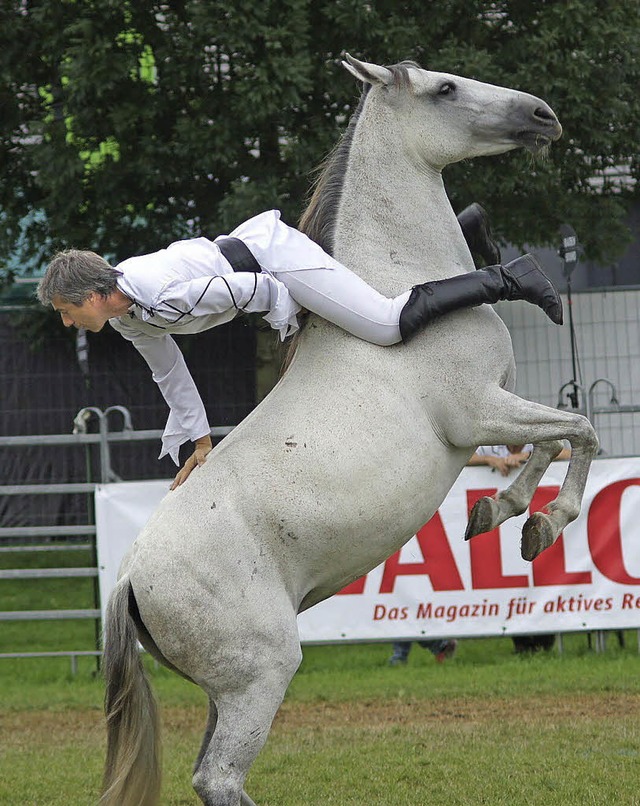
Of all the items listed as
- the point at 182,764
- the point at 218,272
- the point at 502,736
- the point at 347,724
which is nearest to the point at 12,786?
the point at 182,764

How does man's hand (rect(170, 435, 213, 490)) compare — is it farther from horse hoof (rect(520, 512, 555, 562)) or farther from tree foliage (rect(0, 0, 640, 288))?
tree foliage (rect(0, 0, 640, 288))

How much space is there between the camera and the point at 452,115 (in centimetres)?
432

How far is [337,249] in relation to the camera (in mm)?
4293

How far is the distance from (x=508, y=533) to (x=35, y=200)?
6.91 metres

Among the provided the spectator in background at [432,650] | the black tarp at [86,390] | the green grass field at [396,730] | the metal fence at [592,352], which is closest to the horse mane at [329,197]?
the green grass field at [396,730]

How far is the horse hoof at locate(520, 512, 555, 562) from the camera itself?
13.3 feet

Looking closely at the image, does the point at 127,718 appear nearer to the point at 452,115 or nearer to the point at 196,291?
the point at 196,291

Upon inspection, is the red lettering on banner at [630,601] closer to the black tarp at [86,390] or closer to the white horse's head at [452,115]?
the white horse's head at [452,115]

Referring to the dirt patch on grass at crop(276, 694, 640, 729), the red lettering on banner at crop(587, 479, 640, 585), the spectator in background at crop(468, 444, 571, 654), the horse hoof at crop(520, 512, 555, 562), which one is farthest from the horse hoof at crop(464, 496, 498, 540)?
the red lettering on banner at crop(587, 479, 640, 585)

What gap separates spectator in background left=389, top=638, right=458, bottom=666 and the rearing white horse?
4521mm

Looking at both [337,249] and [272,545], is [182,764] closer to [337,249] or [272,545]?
[272,545]

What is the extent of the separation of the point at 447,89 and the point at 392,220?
0.51 meters

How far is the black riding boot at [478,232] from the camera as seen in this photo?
4.67 meters

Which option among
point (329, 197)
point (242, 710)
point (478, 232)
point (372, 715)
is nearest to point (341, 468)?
point (242, 710)
